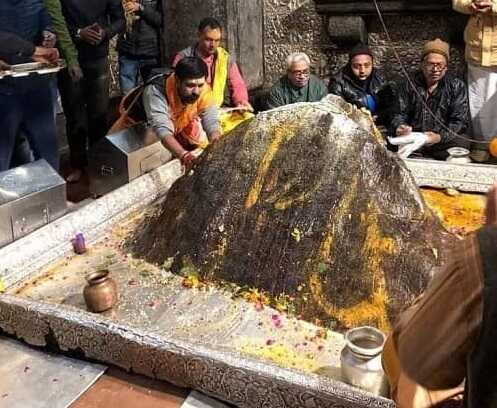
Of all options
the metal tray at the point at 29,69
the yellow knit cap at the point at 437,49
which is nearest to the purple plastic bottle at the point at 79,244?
the metal tray at the point at 29,69

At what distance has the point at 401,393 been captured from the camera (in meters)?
1.28

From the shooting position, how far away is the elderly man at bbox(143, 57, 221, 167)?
477cm

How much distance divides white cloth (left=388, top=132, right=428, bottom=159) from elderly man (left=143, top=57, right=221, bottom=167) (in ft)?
5.14

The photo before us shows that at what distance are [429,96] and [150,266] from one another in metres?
3.29

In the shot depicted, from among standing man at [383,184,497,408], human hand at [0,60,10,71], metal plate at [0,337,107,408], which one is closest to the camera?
standing man at [383,184,497,408]

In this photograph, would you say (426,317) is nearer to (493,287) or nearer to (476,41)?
(493,287)

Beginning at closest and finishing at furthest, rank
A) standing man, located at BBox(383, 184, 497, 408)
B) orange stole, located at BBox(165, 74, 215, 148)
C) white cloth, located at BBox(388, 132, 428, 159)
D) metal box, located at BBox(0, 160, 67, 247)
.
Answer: standing man, located at BBox(383, 184, 497, 408) → metal box, located at BBox(0, 160, 67, 247) → orange stole, located at BBox(165, 74, 215, 148) → white cloth, located at BBox(388, 132, 428, 159)

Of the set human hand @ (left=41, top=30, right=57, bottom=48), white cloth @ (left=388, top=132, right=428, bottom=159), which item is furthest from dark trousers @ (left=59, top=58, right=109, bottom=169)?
white cloth @ (left=388, top=132, right=428, bottom=159)

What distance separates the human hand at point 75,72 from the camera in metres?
5.51

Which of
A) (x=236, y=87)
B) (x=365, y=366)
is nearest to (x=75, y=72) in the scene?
(x=236, y=87)

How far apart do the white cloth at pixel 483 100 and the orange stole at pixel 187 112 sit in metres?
2.54

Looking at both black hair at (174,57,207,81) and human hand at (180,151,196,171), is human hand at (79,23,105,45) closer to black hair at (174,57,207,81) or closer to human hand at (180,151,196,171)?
black hair at (174,57,207,81)

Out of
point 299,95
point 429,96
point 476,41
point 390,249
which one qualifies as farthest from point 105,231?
point 476,41

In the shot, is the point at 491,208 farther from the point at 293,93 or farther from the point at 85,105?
the point at 85,105
